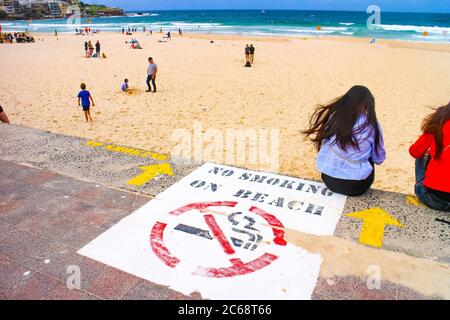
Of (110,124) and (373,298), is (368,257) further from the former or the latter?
(110,124)

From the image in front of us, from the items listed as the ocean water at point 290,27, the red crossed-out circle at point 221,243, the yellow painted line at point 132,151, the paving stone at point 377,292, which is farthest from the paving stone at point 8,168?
the ocean water at point 290,27

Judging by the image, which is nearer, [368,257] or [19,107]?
[368,257]

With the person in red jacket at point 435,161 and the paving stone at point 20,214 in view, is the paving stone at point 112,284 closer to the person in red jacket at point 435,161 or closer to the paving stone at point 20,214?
the paving stone at point 20,214

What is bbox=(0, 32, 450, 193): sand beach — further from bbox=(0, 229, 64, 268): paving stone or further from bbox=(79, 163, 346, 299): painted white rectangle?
bbox=(0, 229, 64, 268): paving stone

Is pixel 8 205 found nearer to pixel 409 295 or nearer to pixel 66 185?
pixel 66 185

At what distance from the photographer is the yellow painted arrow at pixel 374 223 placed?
3719 millimetres

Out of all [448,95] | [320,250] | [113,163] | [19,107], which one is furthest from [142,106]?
[448,95]

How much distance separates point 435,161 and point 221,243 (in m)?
2.61

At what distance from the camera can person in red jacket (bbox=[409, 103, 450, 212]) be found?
3.88 metres

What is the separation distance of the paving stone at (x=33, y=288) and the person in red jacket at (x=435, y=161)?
13.6 ft

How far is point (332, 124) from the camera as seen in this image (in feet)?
14.1

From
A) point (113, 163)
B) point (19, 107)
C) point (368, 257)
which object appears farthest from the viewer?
point (19, 107)

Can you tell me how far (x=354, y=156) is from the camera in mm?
4355
